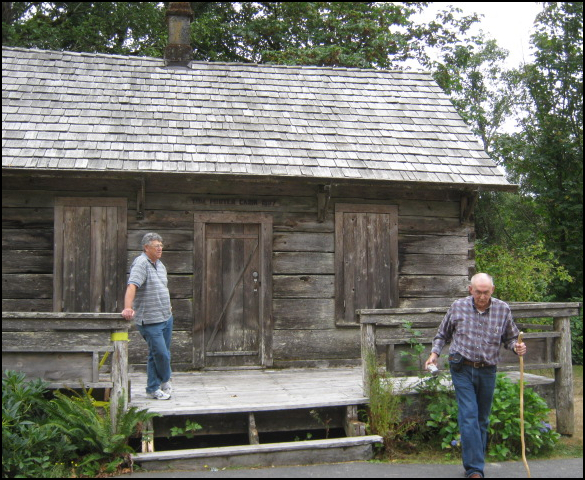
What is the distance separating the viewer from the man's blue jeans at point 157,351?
268 inches

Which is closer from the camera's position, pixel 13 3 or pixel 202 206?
pixel 202 206

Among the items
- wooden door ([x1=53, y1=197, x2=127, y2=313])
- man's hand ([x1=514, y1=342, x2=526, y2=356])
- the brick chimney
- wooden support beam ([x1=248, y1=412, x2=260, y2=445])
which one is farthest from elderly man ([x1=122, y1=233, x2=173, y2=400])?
the brick chimney

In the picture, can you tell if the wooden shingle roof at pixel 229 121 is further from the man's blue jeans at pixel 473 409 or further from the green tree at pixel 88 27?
the green tree at pixel 88 27

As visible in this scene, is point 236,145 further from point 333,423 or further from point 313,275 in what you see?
point 333,423

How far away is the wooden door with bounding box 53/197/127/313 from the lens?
8680 millimetres

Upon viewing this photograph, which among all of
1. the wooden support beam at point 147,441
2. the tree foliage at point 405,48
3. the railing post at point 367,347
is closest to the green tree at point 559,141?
the tree foliage at point 405,48

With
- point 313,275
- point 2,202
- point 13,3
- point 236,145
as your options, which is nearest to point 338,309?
point 313,275

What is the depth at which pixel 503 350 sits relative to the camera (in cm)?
738

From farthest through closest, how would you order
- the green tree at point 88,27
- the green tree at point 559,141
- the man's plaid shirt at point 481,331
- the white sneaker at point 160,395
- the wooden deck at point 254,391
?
the green tree at point 88,27, the green tree at point 559,141, the white sneaker at point 160,395, the wooden deck at point 254,391, the man's plaid shirt at point 481,331

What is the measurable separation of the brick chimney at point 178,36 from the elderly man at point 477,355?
7733 mm

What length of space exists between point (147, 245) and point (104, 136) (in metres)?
2.91

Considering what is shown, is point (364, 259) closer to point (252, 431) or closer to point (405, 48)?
point (252, 431)

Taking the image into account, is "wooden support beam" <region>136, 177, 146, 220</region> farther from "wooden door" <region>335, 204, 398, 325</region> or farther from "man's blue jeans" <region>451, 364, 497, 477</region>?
"man's blue jeans" <region>451, 364, 497, 477</region>

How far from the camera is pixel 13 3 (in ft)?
68.0
